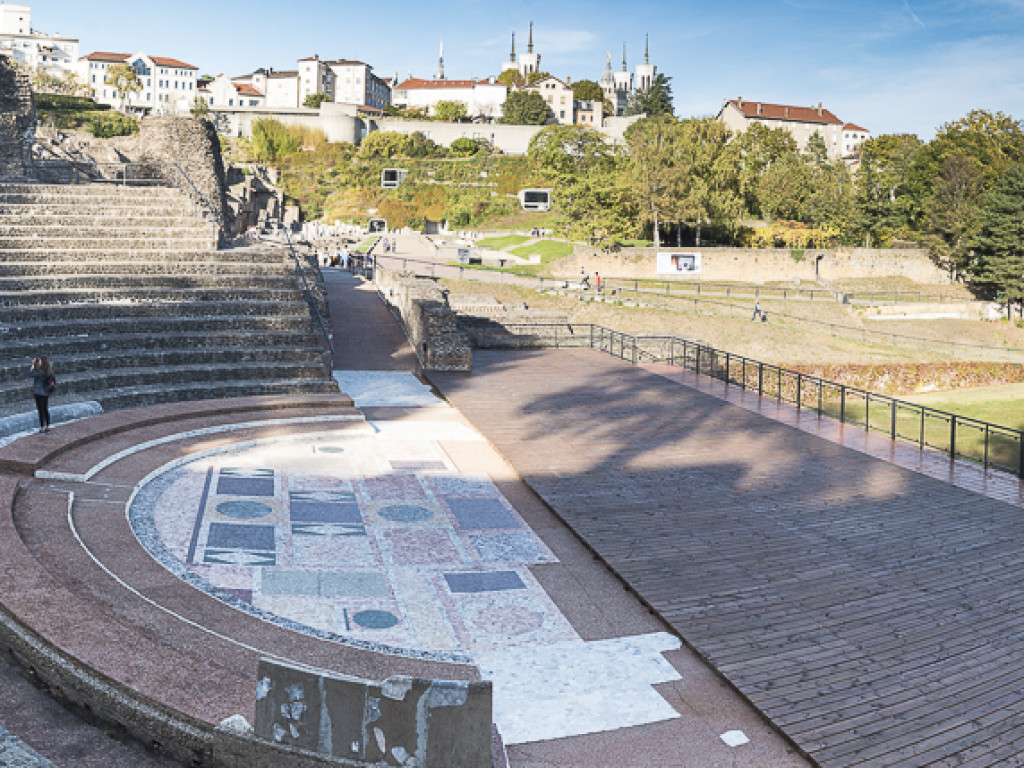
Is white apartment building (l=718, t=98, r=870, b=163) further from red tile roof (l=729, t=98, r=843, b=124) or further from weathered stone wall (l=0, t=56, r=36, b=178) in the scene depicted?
weathered stone wall (l=0, t=56, r=36, b=178)

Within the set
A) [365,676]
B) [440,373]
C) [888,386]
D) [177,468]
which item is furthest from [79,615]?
[888,386]

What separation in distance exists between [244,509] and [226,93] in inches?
5886

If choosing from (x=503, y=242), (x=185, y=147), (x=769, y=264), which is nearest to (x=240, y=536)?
(x=185, y=147)

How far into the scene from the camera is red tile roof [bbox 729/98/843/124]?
4966 inches

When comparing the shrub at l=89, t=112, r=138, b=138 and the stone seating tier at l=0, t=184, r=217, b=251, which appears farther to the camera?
the shrub at l=89, t=112, r=138, b=138

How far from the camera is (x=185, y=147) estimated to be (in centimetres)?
2336

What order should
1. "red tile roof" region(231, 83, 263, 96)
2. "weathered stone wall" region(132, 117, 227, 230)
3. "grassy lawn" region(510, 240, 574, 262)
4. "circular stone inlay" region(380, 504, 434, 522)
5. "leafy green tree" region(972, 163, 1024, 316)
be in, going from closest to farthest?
1. "circular stone inlay" region(380, 504, 434, 522)
2. "weathered stone wall" region(132, 117, 227, 230)
3. "leafy green tree" region(972, 163, 1024, 316)
4. "grassy lawn" region(510, 240, 574, 262)
5. "red tile roof" region(231, 83, 263, 96)

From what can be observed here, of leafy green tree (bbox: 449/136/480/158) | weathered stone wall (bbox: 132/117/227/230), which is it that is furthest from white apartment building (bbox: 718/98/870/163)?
weathered stone wall (bbox: 132/117/227/230)

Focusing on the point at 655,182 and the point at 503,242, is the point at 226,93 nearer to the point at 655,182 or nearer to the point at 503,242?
the point at 503,242

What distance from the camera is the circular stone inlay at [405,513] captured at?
1009 centimetres

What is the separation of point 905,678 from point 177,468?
8940 millimetres

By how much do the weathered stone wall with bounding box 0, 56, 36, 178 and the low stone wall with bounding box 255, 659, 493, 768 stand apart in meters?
19.9

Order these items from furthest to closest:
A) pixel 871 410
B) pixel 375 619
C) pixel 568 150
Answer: pixel 568 150
pixel 871 410
pixel 375 619

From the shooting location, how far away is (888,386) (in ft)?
121
